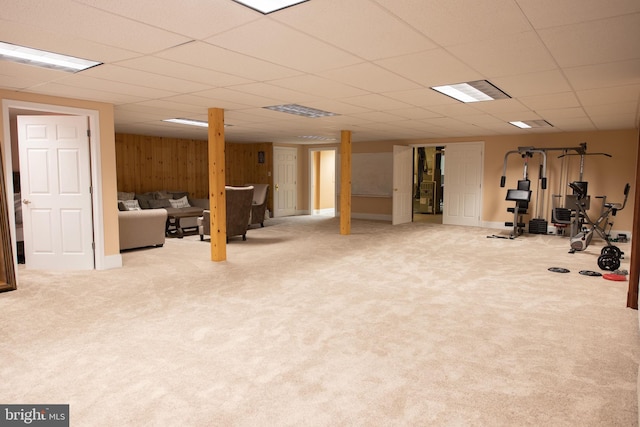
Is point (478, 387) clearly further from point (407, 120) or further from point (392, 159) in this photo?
point (392, 159)

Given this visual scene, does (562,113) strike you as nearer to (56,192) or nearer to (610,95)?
(610,95)

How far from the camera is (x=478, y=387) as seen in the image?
7.98ft

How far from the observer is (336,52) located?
3.19 meters

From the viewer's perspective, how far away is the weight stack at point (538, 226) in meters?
8.76

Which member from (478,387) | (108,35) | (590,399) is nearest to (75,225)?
(108,35)

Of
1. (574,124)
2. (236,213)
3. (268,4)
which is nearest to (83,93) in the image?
(236,213)

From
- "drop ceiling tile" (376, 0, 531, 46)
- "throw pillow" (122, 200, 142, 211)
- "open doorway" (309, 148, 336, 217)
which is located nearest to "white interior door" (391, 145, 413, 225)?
"open doorway" (309, 148, 336, 217)

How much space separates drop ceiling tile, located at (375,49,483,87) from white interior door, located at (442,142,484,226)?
6224mm

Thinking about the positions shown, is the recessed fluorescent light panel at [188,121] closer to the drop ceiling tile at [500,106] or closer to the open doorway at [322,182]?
the drop ceiling tile at [500,106]

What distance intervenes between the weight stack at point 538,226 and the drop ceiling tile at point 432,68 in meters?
5.95

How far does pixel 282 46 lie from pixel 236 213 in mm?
4829

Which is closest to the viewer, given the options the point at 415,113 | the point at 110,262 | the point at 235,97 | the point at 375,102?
the point at 235,97

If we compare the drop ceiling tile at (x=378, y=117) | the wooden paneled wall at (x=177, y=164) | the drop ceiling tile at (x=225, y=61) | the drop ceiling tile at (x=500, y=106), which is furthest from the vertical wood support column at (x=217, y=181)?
the wooden paneled wall at (x=177, y=164)

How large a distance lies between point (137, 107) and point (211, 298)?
328 cm
